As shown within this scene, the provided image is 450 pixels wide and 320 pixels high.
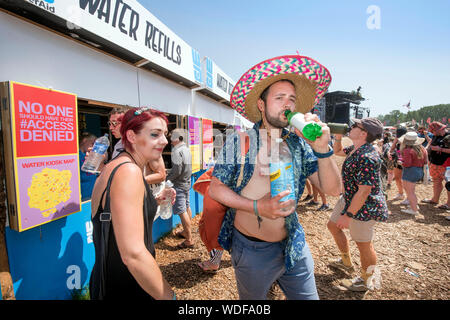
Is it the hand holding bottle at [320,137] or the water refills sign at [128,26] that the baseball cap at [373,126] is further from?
the water refills sign at [128,26]

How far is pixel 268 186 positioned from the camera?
1714mm

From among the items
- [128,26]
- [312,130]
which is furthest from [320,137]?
[128,26]

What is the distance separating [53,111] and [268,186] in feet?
7.73

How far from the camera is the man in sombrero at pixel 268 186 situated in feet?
5.41

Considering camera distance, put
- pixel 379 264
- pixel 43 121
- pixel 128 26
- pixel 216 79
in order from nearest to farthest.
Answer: pixel 43 121, pixel 128 26, pixel 379 264, pixel 216 79

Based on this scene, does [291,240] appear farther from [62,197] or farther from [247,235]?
[62,197]

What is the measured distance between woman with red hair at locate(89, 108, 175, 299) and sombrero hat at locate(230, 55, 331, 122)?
769 mm

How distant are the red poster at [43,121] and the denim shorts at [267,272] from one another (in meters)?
2.21

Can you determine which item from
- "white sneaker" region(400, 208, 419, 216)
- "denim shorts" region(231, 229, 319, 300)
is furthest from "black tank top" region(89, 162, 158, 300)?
"white sneaker" region(400, 208, 419, 216)

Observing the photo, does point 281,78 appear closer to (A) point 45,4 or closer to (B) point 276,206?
(B) point 276,206

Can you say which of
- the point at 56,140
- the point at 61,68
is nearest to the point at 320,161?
the point at 56,140

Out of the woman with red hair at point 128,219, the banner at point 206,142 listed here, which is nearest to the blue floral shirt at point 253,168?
the woman with red hair at point 128,219

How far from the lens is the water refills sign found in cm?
238

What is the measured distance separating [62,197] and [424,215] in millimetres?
8249
